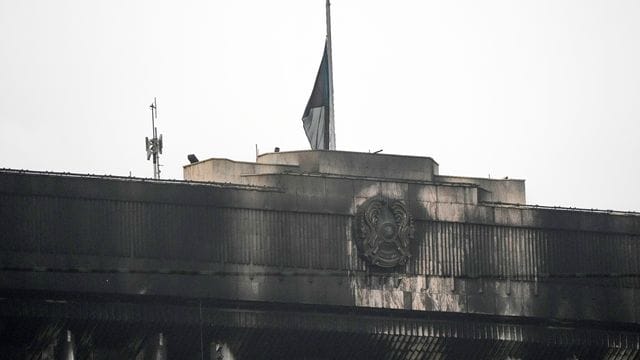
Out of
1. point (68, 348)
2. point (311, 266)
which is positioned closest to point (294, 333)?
point (311, 266)

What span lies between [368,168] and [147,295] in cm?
1611

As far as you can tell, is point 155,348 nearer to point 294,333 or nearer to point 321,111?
point 294,333

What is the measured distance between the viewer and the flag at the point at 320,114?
126m

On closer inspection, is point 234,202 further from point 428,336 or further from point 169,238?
point 428,336

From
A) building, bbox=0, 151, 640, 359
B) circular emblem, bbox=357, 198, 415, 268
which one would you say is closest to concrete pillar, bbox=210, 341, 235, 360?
building, bbox=0, 151, 640, 359

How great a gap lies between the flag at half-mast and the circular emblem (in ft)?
23.0

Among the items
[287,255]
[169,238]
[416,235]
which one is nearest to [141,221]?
[169,238]

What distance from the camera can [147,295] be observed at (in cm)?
11400

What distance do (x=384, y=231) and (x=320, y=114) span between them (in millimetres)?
10223

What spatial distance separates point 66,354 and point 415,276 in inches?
845

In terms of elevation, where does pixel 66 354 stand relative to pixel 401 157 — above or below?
below

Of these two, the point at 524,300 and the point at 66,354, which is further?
the point at 524,300

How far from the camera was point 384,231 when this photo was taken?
12044 cm

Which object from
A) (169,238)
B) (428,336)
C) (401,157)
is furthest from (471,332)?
(169,238)
